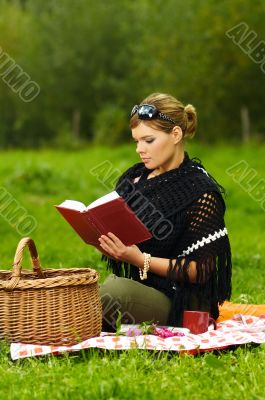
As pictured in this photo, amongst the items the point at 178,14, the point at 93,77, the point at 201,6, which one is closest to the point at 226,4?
the point at 201,6

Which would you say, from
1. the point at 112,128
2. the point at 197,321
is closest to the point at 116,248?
the point at 197,321

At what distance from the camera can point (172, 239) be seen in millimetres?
5156

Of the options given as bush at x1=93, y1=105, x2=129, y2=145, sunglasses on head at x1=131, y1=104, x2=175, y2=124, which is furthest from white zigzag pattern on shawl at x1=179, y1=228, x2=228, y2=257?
bush at x1=93, y1=105, x2=129, y2=145

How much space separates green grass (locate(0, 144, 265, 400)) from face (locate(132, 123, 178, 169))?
1.27m

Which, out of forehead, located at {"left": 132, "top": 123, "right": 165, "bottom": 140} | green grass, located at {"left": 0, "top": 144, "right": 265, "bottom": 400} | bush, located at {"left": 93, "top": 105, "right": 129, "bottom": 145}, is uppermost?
bush, located at {"left": 93, "top": 105, "right": 129, "bottom": 145}

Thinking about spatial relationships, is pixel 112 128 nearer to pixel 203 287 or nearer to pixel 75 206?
pixel 203 287

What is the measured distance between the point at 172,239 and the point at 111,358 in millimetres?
995

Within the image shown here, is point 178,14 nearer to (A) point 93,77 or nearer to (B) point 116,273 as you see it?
(A) point 93,77

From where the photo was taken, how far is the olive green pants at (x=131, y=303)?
5090mm

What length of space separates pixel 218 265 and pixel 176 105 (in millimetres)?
1043

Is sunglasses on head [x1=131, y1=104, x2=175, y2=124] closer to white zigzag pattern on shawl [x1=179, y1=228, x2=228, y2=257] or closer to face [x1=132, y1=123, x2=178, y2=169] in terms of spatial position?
face [x1=132, y1=123, x2=178, y2=169]

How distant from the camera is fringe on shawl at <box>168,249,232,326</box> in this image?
201 inches

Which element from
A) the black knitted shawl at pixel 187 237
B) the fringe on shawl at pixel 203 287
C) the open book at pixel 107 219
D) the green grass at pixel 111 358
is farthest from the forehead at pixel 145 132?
the green grass at pixel 111 358

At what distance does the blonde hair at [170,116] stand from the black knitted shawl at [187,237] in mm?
270
